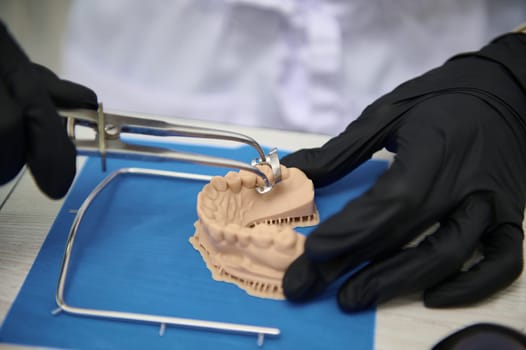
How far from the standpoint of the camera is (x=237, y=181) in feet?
3.45

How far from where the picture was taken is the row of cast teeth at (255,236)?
949mm

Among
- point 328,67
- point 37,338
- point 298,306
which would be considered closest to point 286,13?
point 328,67

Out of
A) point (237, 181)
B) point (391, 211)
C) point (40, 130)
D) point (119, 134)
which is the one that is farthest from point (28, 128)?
point (391, 211)

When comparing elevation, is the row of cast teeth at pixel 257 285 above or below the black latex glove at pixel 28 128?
below

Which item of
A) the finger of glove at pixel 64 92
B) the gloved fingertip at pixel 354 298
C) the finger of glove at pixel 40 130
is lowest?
the gloved fingertip at pixel 354 298

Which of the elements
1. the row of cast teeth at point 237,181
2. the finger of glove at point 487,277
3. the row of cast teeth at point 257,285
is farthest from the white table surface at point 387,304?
the row of cast teeth at point 237,181

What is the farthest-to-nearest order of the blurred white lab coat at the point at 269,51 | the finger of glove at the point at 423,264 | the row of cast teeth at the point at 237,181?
1. the blurred white lab coat at the point at 269,51
2. the row of cast teeth at the point at 237,181
3. the finger of glove at the point at 423,264

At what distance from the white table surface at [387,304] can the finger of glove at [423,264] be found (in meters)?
0.04

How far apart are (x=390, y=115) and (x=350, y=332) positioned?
0.34 metres

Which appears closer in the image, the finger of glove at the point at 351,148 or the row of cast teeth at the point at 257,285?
the row of cast teeth at the point at 257,285

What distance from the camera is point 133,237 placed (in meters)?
1.06

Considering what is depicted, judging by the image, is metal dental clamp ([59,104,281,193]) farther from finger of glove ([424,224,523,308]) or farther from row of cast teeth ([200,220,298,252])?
finger of glove ([424,224,523,308])

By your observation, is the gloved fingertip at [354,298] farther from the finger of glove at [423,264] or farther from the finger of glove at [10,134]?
the finger of glove at [10,134]

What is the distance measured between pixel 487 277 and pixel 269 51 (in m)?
0.59
